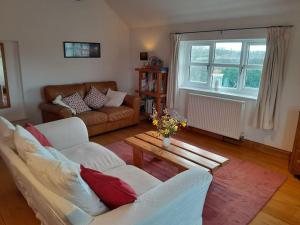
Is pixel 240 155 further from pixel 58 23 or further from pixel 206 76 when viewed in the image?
pixel 58 23

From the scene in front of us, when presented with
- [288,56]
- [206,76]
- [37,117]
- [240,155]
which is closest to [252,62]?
[288,56]

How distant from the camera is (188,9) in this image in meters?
3.88

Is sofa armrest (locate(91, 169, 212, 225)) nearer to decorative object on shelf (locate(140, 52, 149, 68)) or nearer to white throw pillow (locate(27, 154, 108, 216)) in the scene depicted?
white throw pillow (locate(27, 154, 108, 216))

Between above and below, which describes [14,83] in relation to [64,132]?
above

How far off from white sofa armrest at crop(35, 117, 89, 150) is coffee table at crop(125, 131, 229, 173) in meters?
0.60

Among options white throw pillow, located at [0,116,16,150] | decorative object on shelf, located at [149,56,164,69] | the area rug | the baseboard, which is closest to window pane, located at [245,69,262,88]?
the baseboard

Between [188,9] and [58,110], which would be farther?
[188,9]

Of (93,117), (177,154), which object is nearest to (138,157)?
(177,154)

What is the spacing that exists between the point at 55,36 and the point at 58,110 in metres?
1.50

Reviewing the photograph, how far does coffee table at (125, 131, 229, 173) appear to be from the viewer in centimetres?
230

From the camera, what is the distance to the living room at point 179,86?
252cm

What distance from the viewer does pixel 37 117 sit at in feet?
14.3

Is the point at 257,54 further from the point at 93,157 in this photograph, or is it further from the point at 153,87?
the point at 93,157

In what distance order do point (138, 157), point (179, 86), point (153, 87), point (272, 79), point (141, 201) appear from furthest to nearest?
point (153, 87), point (179, 86), point (272, 79), point (138, 157), point (141, 201)
